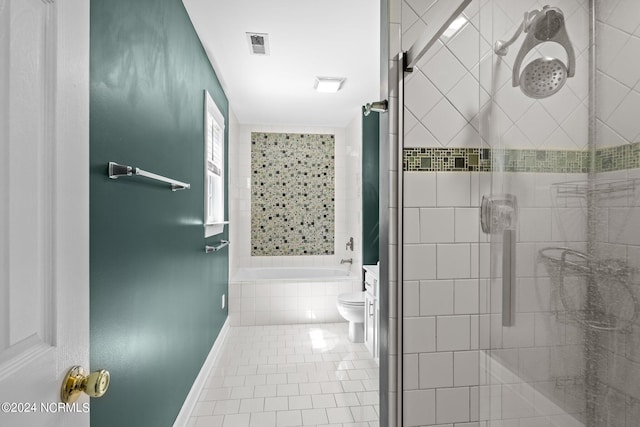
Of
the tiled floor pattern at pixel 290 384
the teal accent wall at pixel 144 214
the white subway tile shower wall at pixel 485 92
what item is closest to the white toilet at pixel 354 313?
the tiled floor pattern at pixel 290 384

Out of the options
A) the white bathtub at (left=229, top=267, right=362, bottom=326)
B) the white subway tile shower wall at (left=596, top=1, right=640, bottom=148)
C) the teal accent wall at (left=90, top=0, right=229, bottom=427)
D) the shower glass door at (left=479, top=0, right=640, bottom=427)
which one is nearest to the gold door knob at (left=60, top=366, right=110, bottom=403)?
the teal accent wall at (left=90, top=0, right=229, bottom=427)

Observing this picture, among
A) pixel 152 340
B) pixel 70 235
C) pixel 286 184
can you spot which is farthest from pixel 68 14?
pixel 286 184

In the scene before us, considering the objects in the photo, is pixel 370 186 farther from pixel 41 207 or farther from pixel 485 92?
pixel 41 207

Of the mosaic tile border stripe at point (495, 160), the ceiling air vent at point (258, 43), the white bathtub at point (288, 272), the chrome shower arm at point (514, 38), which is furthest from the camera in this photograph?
the white bathtub at point (288, 272)

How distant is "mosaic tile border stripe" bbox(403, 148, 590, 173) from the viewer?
717mm

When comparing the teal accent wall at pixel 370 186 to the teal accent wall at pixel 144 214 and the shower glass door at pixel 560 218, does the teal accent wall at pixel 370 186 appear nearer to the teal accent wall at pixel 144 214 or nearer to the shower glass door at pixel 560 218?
the teal accent wall at pixel 144 214

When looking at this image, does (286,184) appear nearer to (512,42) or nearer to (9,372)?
(512,42)

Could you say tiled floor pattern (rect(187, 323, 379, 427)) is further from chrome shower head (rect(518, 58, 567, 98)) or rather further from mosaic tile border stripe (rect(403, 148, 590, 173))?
chrome shower head (rect(518, 58, 567, 98))

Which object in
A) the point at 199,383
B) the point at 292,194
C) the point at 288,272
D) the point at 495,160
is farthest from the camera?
Result: the point at 292,194

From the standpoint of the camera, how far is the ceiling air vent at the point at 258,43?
8.15ft

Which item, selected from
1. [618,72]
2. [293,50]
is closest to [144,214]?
[618,72]

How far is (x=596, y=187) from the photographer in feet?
2.16

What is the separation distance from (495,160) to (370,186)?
125 inches

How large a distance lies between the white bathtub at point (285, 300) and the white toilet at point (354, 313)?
0.54 m
